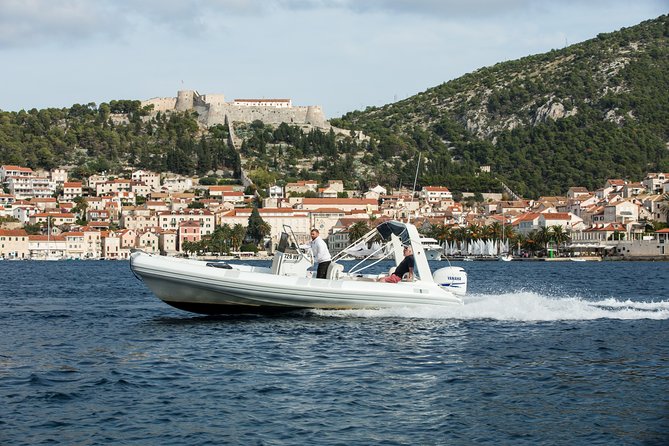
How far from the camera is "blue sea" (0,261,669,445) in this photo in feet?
38.8

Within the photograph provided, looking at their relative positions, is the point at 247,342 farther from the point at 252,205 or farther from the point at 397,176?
the point at 397,176

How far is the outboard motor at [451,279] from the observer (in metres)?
22.2

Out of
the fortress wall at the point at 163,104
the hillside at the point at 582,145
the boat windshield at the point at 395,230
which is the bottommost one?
the boat windshield at the point at 395,230

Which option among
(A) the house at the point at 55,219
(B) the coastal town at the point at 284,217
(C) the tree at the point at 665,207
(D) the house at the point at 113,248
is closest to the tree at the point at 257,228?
(B) the coastal town at the point at 284,217

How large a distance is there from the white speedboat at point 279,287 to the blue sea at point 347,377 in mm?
338

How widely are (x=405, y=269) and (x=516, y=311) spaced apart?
9.76ft

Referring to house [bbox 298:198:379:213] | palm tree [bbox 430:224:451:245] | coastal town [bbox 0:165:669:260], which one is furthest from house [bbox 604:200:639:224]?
house [bbox 298:198:379:213]

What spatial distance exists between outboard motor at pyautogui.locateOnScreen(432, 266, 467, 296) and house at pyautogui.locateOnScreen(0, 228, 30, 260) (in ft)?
348

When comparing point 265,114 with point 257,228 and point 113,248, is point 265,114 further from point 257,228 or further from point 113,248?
point 113,248

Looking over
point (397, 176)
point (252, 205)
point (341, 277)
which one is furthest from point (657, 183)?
point (341, 277)

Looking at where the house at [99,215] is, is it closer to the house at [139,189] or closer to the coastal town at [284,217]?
the coastal town at [284,217]

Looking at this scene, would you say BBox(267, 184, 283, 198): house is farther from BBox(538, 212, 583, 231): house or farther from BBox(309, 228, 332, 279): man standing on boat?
BBox(309, 228, 332, 279): man standing on boat

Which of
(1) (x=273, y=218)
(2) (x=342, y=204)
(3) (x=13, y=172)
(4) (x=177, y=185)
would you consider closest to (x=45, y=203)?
(3) (x=13, y=172)

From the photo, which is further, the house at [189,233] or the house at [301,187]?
the house at [301,187]
